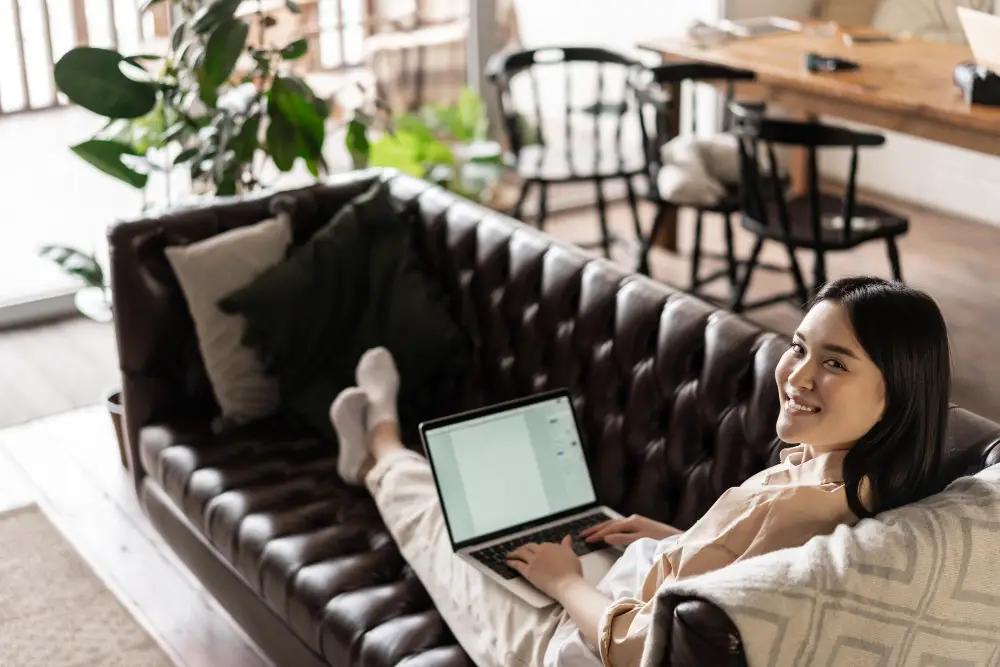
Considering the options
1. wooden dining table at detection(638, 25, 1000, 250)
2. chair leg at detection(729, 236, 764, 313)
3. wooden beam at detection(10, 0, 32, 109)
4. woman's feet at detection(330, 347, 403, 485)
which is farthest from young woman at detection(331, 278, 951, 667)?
wooden beam at detection(10, 0, 32, 109)

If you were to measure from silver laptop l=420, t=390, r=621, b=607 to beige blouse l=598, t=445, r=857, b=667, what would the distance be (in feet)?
1.32

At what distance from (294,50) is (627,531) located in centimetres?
176

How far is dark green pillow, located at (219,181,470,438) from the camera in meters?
2.94

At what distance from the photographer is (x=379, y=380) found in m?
2.85

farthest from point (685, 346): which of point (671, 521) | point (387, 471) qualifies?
point (387, 471)

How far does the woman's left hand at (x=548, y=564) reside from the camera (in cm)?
210

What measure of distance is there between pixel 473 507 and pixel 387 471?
13.2 inches

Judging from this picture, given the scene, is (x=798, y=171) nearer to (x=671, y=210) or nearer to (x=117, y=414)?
(x=671, y=210)

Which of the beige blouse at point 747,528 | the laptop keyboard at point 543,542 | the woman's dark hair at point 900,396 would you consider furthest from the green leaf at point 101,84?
the woman's dark hair at point 900,396

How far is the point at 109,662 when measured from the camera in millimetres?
2727

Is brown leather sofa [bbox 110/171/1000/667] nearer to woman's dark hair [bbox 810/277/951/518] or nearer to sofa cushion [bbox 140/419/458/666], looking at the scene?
sofa cushion [bbox 140/419/458/666]

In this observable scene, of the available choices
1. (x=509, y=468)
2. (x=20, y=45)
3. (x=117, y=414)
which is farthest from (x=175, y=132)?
(x=509, y=468)

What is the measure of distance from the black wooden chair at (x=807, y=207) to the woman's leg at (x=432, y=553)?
1.44m

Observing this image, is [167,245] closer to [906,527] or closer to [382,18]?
[906,527]
